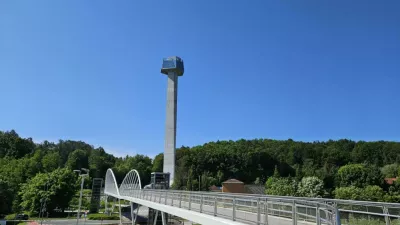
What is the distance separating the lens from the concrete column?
2719 inches

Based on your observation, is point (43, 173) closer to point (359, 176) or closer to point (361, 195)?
point (361, 195)

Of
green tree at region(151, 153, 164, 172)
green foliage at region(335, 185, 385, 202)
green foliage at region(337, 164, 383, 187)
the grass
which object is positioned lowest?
green foliage at region(335, 185, 385, 202)

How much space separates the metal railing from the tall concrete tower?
166ft

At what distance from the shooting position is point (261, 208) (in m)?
10.8

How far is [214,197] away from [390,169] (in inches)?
3142

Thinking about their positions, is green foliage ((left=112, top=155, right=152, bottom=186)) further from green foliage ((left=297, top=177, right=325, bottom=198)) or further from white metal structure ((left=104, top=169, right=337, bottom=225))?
white metal structure ((left=104, top=169, right=337, bottom=225))

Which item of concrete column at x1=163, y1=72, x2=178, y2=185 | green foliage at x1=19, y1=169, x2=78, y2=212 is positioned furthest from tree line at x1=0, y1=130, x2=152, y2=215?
concrete column at x1=163, y1=72, x2=178, y2=185

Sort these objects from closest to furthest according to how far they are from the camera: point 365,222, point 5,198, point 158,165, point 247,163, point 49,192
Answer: point 365,222 < point 5,198 < point 49,192 < point 247,163 < point 158,165

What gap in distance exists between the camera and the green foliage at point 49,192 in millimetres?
55750

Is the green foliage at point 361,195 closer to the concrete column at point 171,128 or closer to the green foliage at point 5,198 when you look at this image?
the concrete column at point 171,128

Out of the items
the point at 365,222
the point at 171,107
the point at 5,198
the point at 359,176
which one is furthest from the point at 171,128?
the point at 365,222

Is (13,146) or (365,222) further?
(13,146)

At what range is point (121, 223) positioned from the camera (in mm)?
49125

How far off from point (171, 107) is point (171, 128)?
4.69 m
